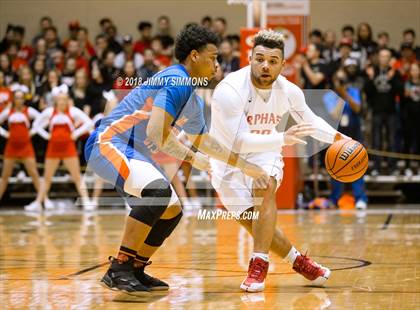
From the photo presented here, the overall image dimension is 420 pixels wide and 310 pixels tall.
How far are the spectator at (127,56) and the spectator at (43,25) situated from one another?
1405 millimetres

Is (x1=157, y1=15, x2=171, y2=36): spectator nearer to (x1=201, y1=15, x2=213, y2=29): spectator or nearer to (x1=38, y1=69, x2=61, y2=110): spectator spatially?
(x1=201, y1=15, x2=213, y2=29): spectator

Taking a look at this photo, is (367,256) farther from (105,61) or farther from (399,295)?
(105,61)

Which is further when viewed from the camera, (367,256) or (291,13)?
(291,13)

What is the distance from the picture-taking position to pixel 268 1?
44.5ft

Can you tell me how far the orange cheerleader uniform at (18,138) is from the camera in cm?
1435

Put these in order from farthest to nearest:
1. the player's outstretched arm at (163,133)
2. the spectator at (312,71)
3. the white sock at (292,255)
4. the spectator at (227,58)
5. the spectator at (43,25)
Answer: the spectator at (43,25), the spectator at (227,58), the spectator at (312,71), the white sock at (292,255), the player's outstretched arm at (163,133)

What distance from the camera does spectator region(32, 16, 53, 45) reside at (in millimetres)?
15336

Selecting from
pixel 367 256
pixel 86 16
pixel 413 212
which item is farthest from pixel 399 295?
pixel 86 16

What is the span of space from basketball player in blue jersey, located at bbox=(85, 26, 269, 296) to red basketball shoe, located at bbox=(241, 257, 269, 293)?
0.59m

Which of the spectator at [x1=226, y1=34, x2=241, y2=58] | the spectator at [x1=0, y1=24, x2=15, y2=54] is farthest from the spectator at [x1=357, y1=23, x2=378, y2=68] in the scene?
the spectator at [x1=0, y1=24, x2=15, y2=54]

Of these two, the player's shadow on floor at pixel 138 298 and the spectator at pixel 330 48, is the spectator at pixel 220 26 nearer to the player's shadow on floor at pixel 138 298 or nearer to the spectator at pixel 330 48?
the spectator at pixel 330 48

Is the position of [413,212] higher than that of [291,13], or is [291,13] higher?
[291,13]

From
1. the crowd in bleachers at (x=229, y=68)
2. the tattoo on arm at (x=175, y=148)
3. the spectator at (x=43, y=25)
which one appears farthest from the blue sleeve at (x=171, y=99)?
the spectator at (x=43, y=25)

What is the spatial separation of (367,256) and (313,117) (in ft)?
6.97
